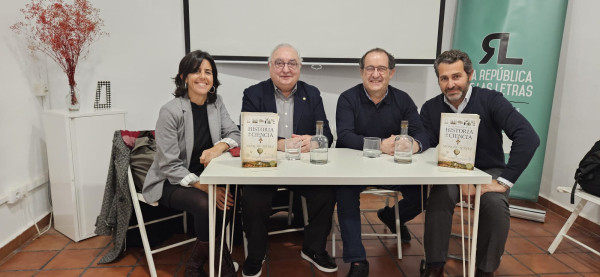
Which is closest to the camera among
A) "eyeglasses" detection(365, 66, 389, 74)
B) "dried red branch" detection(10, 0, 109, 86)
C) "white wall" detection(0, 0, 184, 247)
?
"eyeglasses" detection(365, 66, 389, 74)

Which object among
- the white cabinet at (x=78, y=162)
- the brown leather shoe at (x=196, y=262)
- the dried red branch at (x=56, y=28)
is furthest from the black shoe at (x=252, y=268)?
the dried red branch at (x=56, y=28)

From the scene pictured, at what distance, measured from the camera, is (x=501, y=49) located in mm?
2979

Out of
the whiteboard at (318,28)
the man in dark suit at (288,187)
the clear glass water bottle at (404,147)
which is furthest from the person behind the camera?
the whiteboard at (318,28)

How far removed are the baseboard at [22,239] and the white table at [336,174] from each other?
1.52 m

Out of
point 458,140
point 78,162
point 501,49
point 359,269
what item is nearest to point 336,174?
point 458,140

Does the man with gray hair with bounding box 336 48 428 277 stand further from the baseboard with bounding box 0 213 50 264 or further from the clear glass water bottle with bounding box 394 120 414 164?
the baseboard with bounding box 0 213 50 264

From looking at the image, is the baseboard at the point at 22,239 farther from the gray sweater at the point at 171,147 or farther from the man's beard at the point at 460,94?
the man's beard at the point at 460,94

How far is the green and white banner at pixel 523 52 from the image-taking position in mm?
2861

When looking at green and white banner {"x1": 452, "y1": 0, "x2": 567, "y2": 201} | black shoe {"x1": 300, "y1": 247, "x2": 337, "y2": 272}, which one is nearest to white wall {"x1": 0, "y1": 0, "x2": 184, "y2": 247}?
black shoe {"x1": 300, "y1": 247, "x2": 337, "y2": 272}

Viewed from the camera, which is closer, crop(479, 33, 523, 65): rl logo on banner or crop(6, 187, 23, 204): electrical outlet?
crop(6, 187, 23, 204): electrical outlet

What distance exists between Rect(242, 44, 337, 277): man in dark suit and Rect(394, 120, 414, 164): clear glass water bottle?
1.47 ft

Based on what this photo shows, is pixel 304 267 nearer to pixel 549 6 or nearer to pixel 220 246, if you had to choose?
pixel 220 246

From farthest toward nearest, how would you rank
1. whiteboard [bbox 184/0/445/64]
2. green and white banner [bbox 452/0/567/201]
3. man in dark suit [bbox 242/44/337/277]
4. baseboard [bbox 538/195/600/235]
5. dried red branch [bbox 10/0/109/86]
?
whiteboard [bbox 184/0/445/64]
green and white banner [bbox 452/0/567/201]
baseboard [bbox 538/195/600/235]
dried red branch [bbox 10/0/109/86]
man in dark suit [bbox 242/44/337/277]

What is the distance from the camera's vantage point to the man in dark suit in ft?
6.22
